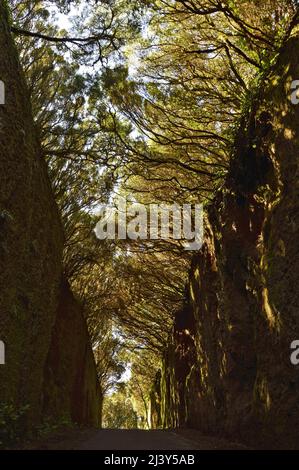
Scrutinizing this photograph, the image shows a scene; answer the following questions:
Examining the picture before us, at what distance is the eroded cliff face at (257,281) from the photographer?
25.5 ft

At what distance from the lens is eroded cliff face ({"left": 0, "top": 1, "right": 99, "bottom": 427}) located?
8.21 m

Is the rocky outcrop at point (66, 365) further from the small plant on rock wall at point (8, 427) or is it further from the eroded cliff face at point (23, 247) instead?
the small plant on rock wall at point (8, 427)

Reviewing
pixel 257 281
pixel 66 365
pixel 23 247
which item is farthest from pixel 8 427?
pixel 66 365

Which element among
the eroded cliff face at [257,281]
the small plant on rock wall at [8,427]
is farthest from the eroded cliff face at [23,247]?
the eroded cliff face at [257,281]

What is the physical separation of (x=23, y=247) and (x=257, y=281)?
15.4ft

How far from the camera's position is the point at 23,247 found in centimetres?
952

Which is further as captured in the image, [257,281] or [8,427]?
[257,281]

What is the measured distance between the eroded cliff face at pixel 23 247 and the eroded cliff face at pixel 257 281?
176 inches

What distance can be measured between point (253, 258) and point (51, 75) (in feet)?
21.7

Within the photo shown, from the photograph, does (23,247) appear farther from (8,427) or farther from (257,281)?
(257,281)
